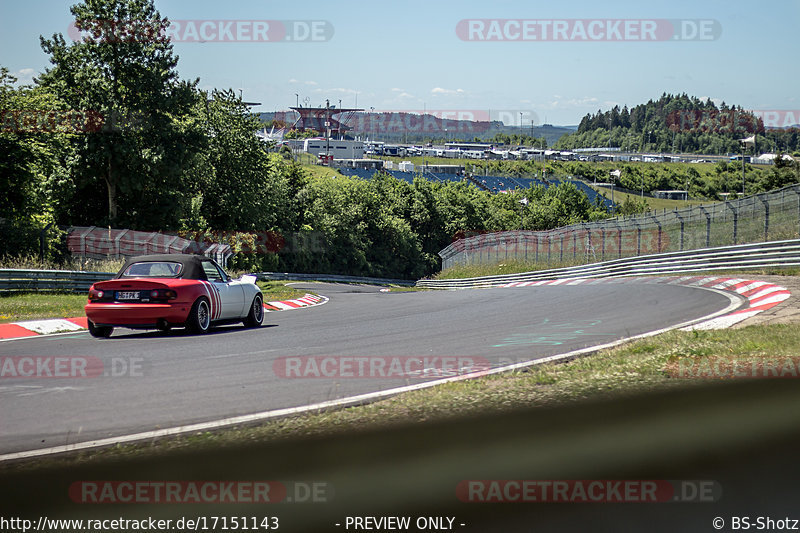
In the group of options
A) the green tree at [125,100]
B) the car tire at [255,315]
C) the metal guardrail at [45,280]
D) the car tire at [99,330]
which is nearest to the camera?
the car tire at [99,330]

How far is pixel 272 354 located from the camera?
9695 millimetres

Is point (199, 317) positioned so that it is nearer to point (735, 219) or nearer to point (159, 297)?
point (159, 297)

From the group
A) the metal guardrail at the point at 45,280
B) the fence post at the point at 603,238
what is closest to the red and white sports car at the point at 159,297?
the metal guardrail at the point at 45,280

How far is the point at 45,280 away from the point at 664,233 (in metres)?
21.4

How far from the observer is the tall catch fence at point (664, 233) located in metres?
22.7

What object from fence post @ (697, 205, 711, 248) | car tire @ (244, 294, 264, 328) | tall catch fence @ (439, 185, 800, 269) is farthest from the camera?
fence post @ (697, 205, 711, 248)

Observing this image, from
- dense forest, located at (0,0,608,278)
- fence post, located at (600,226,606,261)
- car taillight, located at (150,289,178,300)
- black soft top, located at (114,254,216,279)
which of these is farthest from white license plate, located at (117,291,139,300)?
fence post, located at (600,226,606,261)

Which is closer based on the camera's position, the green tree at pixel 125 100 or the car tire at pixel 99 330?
the car tire at pixel 99 330

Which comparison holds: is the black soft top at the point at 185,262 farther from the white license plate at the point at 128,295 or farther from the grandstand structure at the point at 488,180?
the grandstand structure at the point at 488,180

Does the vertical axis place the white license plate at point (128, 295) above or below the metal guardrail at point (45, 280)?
above

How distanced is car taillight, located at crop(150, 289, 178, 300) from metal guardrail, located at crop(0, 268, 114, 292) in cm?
974

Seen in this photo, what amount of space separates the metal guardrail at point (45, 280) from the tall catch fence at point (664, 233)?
19.4m

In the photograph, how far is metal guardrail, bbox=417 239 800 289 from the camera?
21.6m

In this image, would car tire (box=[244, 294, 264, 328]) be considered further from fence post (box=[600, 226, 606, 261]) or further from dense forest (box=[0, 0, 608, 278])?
fence post (box=[600, 226, 606, 261])
